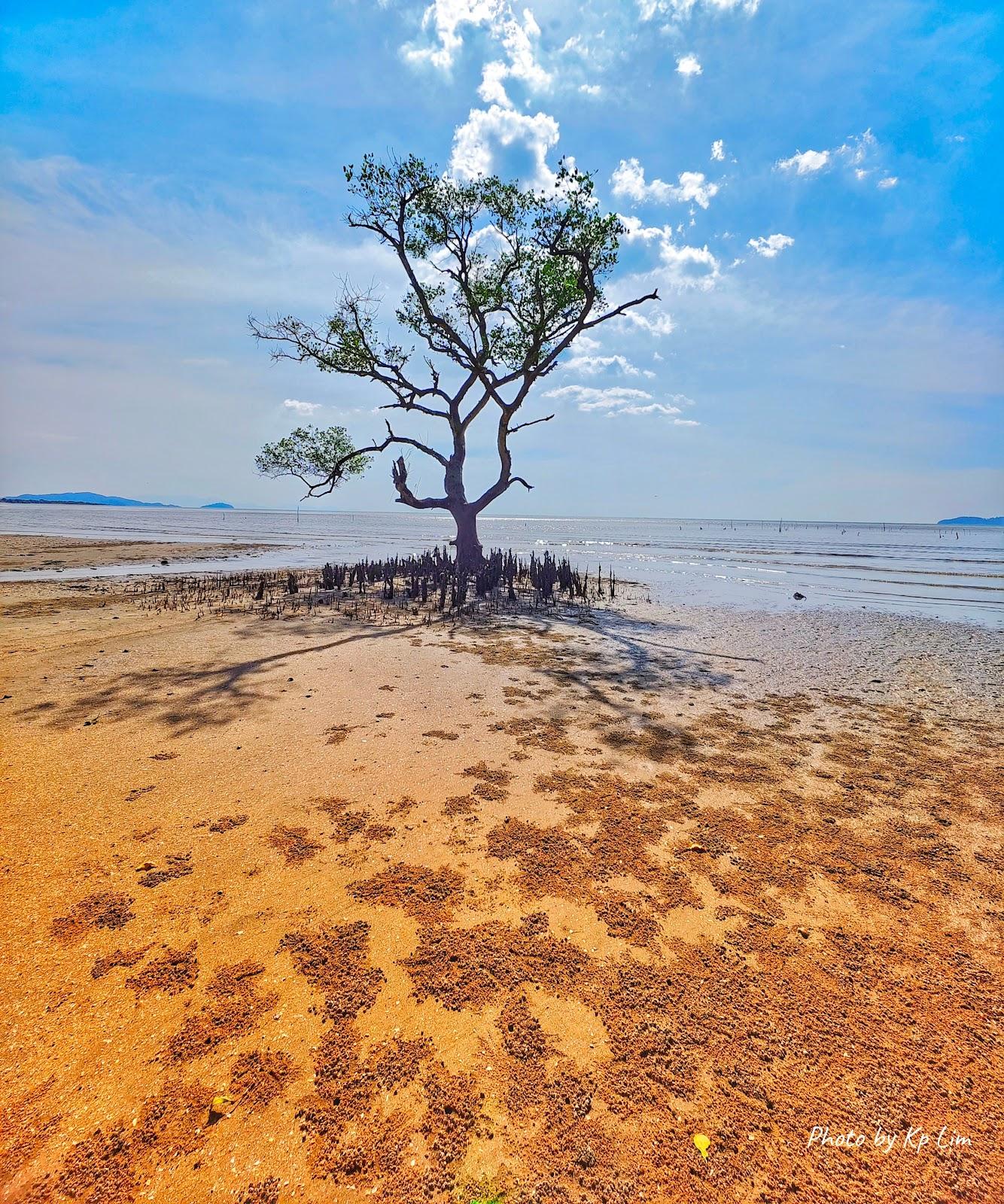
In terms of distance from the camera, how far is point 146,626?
392 inches

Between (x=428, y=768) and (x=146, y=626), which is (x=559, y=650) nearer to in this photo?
(x=428, y=768)

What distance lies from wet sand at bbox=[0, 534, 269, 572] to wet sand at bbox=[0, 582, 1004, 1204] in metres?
24.3

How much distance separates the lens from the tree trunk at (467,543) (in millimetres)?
17969

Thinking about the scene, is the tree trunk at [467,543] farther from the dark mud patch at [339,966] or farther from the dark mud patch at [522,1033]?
the dark mud patch at [522,1033]

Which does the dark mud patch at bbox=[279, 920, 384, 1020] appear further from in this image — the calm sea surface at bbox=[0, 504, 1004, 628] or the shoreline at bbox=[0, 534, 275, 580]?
the shoreline at bbox=[0, 534, 275, 580]

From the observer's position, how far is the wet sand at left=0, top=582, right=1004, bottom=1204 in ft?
6.01

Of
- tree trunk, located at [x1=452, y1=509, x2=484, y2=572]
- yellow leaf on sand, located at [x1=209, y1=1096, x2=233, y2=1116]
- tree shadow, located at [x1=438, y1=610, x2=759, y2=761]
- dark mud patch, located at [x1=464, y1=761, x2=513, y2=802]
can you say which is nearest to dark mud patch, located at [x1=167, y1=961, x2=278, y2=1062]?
yellow leaf on sand, located at [x1=209, y1=1096, x2=233, y2=1116]

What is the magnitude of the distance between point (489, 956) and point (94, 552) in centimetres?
3699

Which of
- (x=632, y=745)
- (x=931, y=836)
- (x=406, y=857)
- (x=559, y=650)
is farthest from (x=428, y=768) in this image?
(x=559, y=650)

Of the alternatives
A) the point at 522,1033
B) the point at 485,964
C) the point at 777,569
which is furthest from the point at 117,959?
the point at 777,569

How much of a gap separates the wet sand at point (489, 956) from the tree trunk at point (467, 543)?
496 inches

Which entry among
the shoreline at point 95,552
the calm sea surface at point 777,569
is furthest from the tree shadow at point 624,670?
the shoreline at point 95,552

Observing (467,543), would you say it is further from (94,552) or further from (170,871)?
(94,552)

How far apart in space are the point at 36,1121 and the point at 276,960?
0.92 metres
